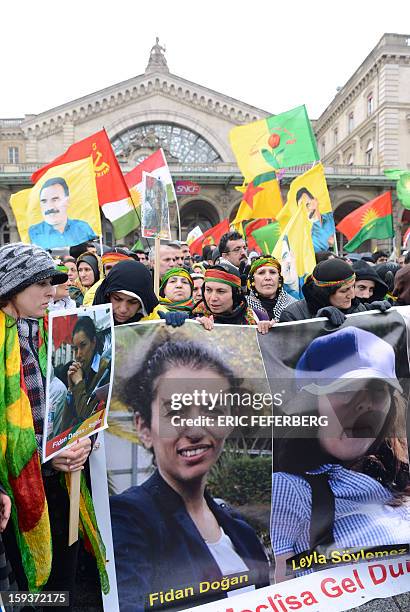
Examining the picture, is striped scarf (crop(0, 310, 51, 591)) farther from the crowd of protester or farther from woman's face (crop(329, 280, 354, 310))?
woman's face (crop(329, 280, 354, 310))

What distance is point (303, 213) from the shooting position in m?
6.51

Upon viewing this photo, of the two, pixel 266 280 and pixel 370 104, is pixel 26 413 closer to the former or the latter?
pixel 266 280

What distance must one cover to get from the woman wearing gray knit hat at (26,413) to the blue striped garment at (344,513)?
48.6 inches

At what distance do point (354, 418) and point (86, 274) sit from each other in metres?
3.73

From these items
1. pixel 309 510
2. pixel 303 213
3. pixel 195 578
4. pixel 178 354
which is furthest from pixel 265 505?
pixel 303 213

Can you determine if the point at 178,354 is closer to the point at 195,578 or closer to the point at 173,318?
the point at 173,318

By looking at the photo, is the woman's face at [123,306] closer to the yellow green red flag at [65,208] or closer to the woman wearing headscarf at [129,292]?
the woman wearing headscarf at [129,292]

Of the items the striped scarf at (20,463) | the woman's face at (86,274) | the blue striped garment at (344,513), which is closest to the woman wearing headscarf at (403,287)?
the blue striped garment at (344,513)

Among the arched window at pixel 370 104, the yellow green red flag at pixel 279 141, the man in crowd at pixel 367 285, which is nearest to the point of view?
the man in crowd at pixel 367 285

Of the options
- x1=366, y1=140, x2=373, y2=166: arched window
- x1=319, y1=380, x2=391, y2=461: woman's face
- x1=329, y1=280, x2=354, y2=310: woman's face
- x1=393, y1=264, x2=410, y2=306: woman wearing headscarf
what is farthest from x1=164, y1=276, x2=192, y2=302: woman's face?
x1=366, y1=140, x2=373, y2=166: arched window

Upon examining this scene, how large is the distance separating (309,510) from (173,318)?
143cm

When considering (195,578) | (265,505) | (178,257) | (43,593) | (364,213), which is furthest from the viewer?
(364,213)

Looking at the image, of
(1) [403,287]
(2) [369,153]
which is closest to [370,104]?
(2) [369,153]

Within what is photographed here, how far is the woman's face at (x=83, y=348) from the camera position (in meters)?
2.36
